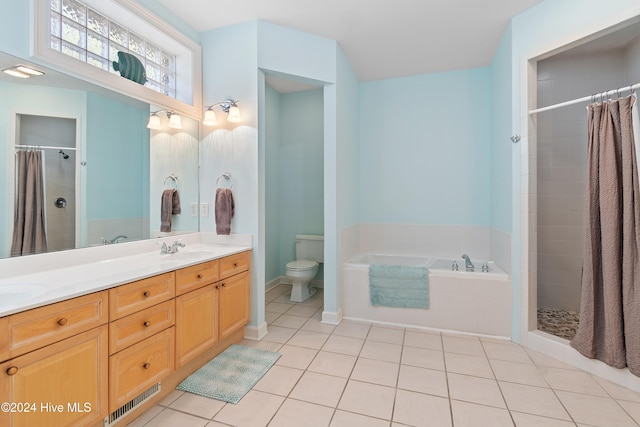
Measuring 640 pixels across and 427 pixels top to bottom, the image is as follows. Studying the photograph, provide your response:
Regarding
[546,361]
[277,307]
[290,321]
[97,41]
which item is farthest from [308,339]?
Result: [97,41]

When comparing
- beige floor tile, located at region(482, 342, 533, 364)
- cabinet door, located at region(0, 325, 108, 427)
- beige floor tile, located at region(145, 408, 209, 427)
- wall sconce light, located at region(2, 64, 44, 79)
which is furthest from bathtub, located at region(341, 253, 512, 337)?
wall sconce light, located at region(2, 64, 44, 79)

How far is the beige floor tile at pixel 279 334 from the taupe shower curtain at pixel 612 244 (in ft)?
7.08

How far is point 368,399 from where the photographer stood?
178 centimetres

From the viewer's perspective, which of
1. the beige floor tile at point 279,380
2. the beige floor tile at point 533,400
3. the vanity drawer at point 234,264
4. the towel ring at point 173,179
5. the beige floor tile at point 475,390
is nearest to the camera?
the beige floor tile at point 533,400

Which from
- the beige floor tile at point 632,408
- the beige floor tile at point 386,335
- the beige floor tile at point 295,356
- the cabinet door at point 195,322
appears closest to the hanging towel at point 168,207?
the cabinet door at point 195,322

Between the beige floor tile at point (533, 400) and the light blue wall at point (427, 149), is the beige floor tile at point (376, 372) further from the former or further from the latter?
the light blue wall at point (427, 149)

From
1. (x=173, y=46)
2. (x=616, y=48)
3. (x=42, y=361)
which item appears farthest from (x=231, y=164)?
(x=616, y=48)

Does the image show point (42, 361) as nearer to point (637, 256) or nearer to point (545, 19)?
point (637, 256)

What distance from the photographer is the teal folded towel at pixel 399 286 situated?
2.80 m

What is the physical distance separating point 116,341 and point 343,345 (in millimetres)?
1638


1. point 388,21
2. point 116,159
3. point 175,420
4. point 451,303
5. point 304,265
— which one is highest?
point 388,21

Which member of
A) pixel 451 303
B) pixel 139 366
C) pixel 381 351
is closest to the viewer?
pixel 139 366

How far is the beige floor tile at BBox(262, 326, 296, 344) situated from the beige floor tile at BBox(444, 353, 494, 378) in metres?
1.29

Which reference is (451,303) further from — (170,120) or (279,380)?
(170,120)
